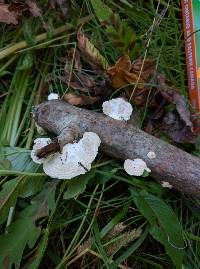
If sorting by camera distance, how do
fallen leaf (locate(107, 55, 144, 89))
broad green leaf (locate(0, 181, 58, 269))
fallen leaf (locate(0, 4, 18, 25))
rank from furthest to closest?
fallen leaf (locate(0, 4, 18, 25)), fallen leaf (locate(107, 55, 144, 89)), broad green leaf (locate(0, 181, 58, 269))

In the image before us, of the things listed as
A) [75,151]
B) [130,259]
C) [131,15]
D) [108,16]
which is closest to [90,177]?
[75,151]

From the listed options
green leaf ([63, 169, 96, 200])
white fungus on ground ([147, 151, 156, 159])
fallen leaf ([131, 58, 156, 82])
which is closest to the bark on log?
white fungus on ground ([147, 151, 156, 159])

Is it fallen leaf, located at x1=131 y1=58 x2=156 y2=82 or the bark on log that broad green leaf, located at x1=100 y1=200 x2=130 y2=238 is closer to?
the bark on log

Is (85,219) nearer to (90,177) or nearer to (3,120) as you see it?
(90,177)

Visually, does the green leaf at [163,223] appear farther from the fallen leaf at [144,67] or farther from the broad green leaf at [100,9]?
the broad green leaf at [100,9]

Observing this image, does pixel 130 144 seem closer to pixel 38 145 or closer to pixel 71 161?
pixel 71 161

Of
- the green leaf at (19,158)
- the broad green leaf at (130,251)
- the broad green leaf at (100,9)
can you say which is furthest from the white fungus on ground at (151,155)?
the broad green leaf at (100,9)

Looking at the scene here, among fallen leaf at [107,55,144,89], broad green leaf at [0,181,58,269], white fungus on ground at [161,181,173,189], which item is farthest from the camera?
fallen leaf at [107,55,144,89]

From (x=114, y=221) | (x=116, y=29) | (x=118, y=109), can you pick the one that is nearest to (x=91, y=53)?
(x=116, y=29)
